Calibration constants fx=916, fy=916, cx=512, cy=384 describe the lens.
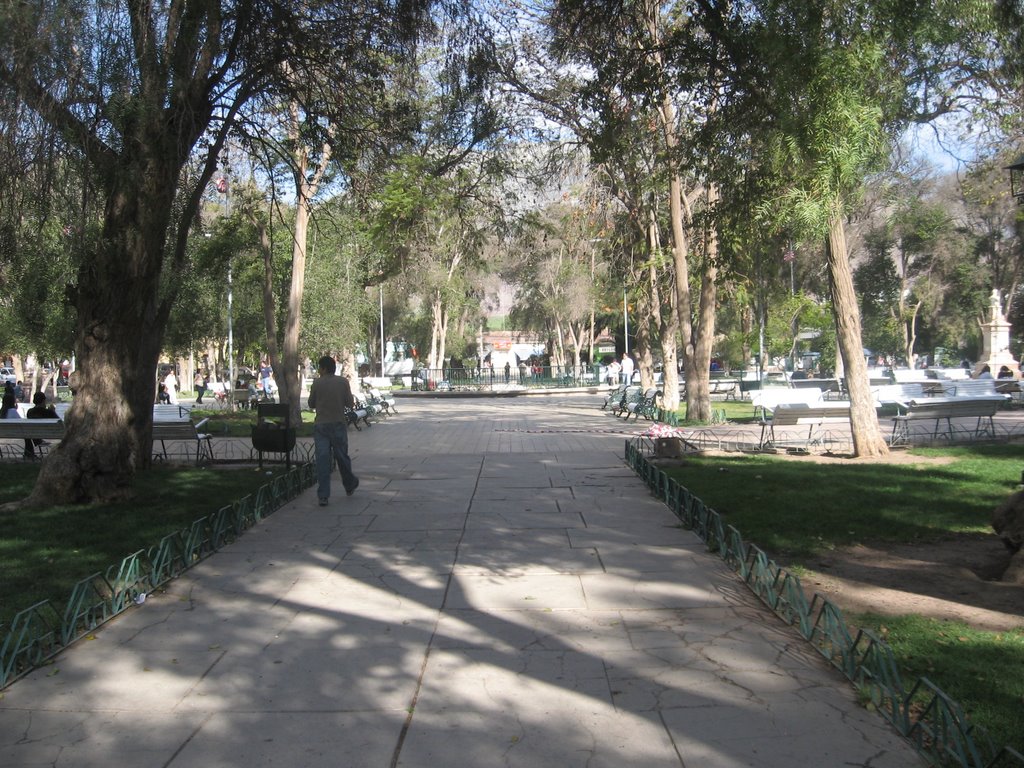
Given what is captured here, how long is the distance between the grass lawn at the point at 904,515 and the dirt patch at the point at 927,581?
0.67ft

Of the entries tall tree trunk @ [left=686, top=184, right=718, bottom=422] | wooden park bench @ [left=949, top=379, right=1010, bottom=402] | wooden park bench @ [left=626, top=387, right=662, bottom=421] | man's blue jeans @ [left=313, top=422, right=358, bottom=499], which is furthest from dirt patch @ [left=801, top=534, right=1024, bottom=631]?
wooden park bench @ [left=949, top=379, right=1010, bottom=402]

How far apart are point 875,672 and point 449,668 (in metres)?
2.20

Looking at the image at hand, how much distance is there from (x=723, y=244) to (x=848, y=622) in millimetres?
9675

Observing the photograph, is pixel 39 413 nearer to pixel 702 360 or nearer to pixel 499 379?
pixel 702 360

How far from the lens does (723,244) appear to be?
14.5 m

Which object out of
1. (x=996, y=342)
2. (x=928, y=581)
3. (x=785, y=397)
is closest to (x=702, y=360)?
(x=785, y=397)

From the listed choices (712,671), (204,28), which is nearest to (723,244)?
(204,28)

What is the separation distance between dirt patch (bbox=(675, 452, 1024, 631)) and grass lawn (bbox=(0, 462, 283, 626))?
538 cm

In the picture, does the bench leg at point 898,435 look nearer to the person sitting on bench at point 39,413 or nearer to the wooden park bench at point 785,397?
the wooden park bench at point 785,397

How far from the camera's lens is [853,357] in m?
13.1

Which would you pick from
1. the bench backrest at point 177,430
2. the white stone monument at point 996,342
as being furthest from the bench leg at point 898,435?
the white stone monument at point 996,342

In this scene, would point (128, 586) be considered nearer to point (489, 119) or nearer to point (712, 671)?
point (712, 671)

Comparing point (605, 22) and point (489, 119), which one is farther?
point (489, 119)

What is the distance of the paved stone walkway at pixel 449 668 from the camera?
4020 millimetres
